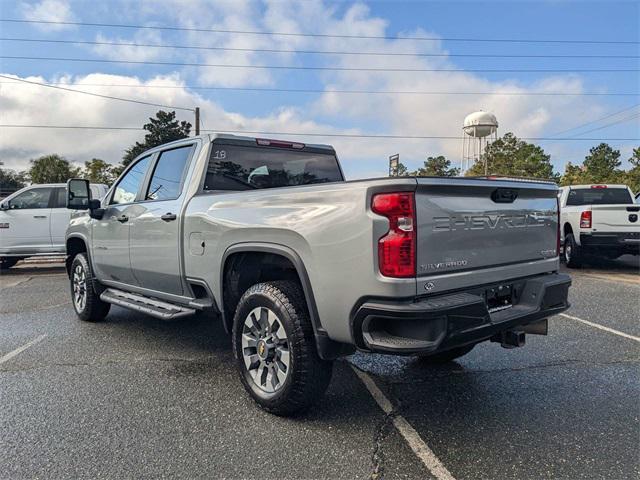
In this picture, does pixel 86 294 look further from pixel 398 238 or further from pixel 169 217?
pixel 398 238

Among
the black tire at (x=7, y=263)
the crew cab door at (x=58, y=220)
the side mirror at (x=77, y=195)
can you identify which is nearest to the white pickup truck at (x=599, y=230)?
the side mirror at (x=77, y=195)

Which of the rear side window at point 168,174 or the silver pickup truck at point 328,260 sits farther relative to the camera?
the rear side window at point 168,174

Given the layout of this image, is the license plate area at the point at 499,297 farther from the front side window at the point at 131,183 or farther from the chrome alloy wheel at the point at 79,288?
the chrome alloy wheel at the point at 79,288

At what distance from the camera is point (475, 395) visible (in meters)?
3.56

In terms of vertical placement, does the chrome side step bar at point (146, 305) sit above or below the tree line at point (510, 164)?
below

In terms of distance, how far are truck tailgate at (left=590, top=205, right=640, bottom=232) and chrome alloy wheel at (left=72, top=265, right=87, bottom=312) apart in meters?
9.45

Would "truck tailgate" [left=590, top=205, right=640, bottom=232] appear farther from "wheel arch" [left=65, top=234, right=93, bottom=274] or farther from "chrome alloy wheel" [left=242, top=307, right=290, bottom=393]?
"wheel arch" [left=65, top=234, right=93, bottom=274]

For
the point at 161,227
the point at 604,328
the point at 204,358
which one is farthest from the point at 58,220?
the point at 604,328

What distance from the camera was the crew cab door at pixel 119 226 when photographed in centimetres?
487

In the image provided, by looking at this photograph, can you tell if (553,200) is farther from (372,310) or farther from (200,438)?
(200,438)

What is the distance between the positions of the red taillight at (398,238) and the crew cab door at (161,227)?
82.1 inches

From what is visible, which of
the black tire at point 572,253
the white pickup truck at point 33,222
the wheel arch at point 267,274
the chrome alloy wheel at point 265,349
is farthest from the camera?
the white pickup truck at point 33,222

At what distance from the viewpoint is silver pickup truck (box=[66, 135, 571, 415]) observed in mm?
2592

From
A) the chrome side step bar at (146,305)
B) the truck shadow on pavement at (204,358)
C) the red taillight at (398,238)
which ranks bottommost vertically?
the truck shadow on pavement at (204,358)
